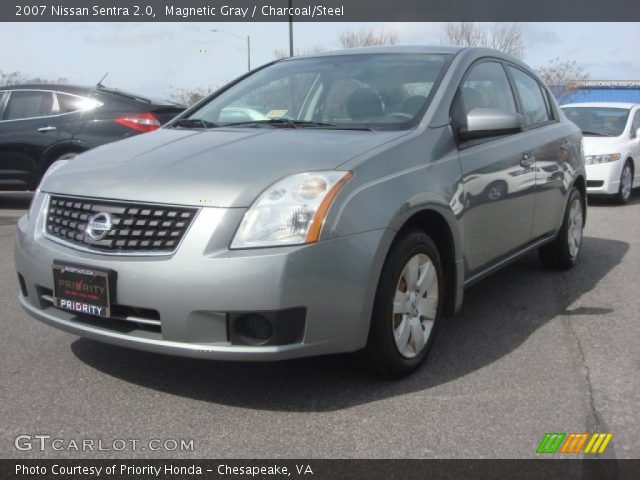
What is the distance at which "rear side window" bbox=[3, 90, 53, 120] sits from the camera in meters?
9.21

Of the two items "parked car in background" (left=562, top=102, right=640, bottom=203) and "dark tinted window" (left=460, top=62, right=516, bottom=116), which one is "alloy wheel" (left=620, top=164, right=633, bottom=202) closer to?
"parked car in background" (left=562, top=102, right=640, bottom=203)

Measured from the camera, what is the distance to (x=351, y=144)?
3.37 m

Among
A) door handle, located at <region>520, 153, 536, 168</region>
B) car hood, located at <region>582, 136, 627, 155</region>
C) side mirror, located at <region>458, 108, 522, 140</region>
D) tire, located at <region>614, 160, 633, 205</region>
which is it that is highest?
side mirror, located at <region>458, 108, 522, 140</region>

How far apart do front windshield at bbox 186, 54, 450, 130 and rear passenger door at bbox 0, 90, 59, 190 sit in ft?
17.2

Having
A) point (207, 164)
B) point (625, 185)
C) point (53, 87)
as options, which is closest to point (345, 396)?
point (207, 164)

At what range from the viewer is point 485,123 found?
3822mm

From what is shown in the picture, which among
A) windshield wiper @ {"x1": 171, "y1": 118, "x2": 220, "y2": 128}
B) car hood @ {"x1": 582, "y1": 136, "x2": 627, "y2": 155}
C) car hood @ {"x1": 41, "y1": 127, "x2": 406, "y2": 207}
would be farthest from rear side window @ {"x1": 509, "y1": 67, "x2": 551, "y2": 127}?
car hood @ {"x1": 582, "y1": 136, "x2": 627, "y2": 155}

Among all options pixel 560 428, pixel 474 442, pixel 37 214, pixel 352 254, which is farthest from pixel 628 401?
pixel 37 214

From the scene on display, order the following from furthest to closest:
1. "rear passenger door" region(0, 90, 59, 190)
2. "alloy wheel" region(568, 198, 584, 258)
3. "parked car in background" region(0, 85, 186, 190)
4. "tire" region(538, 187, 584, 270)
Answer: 1. "rear passenger door" region(0, 90, 59, 190)
2. "parked car in background" region(0, 85, 186, 190)
3. "alloy wheel" region(568, 198, 584, 258)
4. "tire" region(538, 187, 584, 270)

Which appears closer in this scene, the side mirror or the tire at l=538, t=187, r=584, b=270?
the side mirror
